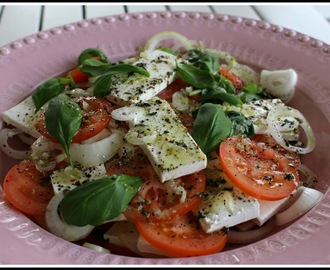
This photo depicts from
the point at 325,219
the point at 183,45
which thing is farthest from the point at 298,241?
the point at 183,45

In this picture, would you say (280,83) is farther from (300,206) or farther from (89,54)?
(89,54)

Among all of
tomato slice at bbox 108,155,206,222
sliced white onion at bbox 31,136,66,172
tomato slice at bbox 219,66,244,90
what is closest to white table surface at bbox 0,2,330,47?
tomato slice at bbox 219,66,244,90

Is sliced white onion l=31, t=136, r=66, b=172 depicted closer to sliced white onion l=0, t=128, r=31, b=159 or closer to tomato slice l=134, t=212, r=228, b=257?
sliced white onion l=0, t=128, r=31, b=159

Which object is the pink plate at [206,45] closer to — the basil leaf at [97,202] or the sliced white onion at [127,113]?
the basil leaf at [97,202]

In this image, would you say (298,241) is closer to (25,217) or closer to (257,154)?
(257,154)

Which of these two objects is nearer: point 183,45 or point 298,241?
point 298,241

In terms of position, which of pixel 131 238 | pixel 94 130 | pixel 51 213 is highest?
pixel 94 130

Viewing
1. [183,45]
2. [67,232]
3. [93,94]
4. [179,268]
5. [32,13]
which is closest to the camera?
[179,268]
